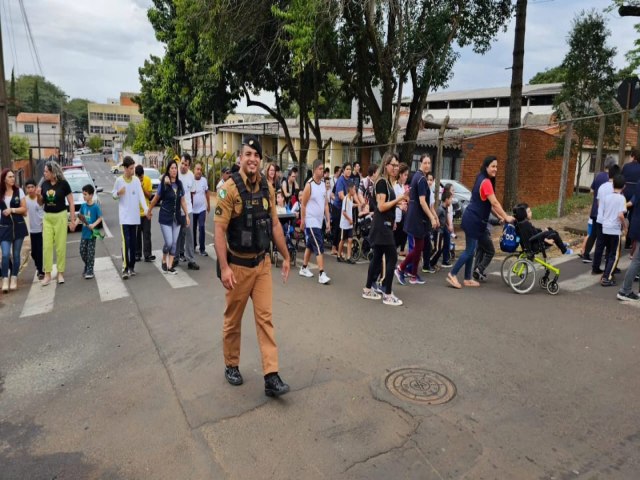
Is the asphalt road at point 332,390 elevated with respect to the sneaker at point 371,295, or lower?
lower

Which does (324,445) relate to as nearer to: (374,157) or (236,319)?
(236,319)

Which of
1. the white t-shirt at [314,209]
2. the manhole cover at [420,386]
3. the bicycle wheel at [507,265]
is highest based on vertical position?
the white t-shirt at [314,209]

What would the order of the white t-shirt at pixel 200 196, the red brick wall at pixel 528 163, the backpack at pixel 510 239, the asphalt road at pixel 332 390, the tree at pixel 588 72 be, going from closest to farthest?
the asphalt road at pixel 332 390, the backpack at pixel 510 239, the white t-shirt at pixel 200 196, the tree at pixel 588 72, the red brick wall at pixel 528 163

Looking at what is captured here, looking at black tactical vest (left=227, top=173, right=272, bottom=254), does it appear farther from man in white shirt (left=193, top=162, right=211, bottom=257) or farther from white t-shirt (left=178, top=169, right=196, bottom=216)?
man in white shirt (left=193, top=162, right=211, bottom=257)

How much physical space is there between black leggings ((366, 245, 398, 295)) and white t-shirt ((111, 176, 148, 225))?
4249mm

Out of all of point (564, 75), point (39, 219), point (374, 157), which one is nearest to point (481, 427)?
point (39, 219)

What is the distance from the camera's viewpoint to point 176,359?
5.04 meters

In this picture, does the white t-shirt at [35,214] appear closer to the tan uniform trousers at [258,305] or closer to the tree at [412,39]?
the tan uniform trousers at [258,305]

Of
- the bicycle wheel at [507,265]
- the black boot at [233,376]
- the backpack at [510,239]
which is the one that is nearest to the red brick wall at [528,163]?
the bicycle wheel at [507,265]

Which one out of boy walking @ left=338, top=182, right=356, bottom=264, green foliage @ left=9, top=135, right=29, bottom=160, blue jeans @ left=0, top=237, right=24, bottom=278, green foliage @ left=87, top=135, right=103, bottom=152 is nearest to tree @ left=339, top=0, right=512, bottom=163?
boy walking @ left=338, top=182, right=356, bottom=264

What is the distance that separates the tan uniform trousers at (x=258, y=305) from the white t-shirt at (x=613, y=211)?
18.0 feet

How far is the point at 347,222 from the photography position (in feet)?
31.0

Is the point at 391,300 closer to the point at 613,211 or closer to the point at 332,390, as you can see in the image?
the point at 332,390

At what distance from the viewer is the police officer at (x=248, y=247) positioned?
13.6ft
